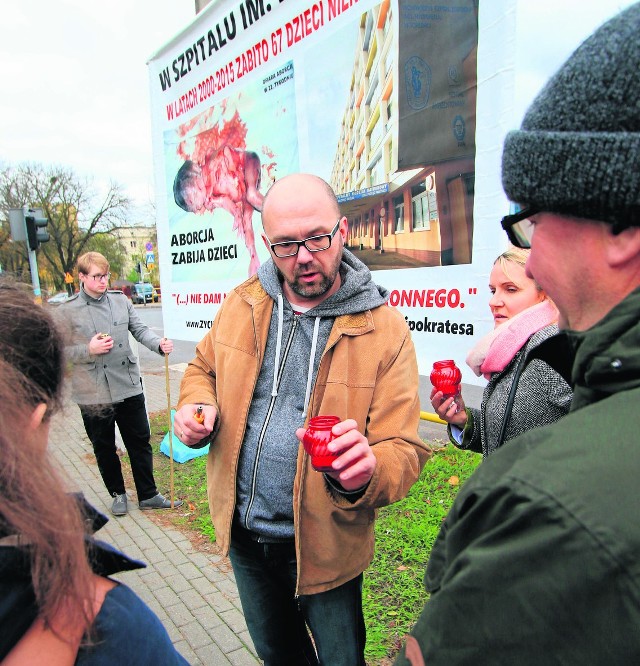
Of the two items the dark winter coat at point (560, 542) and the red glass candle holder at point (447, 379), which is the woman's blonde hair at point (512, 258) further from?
the dark winter coat at point (560, 542)

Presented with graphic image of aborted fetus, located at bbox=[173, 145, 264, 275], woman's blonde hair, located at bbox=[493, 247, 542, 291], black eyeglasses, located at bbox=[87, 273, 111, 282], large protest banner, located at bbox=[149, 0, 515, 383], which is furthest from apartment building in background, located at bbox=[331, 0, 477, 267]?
black eyeglasses, located at bbox=[87, 273, 111, 282]

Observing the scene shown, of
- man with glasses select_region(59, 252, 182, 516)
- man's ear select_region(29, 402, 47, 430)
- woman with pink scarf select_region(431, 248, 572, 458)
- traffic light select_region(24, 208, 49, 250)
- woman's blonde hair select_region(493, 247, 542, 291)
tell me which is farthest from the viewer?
traffic light select_region(24, 208, 49, 250)

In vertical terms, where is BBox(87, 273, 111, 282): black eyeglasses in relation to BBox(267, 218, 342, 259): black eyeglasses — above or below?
below

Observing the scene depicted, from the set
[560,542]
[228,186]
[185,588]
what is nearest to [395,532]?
[185,588]

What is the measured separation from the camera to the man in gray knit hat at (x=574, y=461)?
581 millimetres

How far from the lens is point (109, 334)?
4367 millimetres

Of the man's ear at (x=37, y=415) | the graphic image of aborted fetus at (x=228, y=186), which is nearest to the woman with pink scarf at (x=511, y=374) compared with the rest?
the man's ear at (x=37, y=415)

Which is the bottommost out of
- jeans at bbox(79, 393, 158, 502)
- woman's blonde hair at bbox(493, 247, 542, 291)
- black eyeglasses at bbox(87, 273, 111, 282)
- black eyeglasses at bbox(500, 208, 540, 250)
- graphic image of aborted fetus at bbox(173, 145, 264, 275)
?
jeans at bbox(79, 393, 158, 502)

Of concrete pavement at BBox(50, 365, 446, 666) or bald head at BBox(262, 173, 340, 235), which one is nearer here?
bald head at BBox(262, 173, 340, 235)

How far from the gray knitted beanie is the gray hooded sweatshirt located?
3.65ft

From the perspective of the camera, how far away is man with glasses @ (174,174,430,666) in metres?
1.75

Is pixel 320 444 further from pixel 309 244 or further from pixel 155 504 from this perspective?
pixel 155 504

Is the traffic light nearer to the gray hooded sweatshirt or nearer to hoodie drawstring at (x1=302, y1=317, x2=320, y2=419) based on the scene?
the gray hooded sweatshirt

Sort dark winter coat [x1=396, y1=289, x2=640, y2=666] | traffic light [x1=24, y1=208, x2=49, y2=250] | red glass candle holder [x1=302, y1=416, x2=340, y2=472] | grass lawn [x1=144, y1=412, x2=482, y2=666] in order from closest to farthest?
1. dark winter coat [x1=396, y1=289, x2=640, y2=666]
2. red glass candle holder [x1=302, y1=416, x2=340, y2=472]
3. grass lawn [x1=144, y1=412, x2=482, y2=666]
4. traffic light [x1=24, y1=208, x2=49, y2=250]
